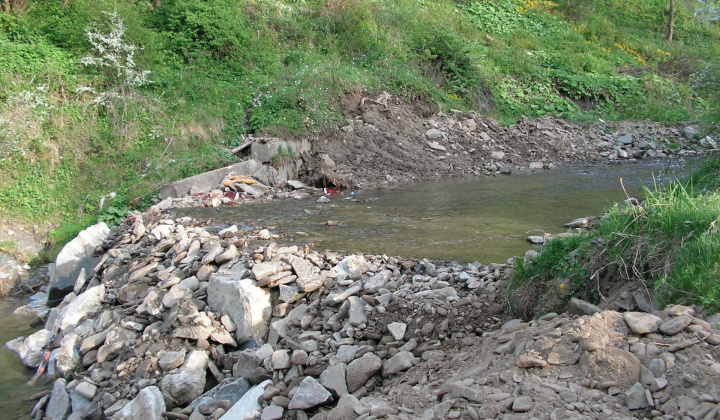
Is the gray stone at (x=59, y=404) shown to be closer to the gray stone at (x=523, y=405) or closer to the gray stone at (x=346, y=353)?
the gray stone at (x=346, y=353)

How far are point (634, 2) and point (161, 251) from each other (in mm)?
30053

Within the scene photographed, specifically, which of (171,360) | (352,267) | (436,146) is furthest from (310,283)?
(436,146)

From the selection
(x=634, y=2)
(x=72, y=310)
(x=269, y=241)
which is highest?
(x=634, y=2)

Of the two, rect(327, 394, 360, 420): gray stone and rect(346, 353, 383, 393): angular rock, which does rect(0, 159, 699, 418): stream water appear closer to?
rect(346, 353, 383, 393): angular rock

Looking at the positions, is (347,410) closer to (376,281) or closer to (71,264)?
(376,281)

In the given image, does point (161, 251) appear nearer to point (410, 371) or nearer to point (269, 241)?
point (269, 241)

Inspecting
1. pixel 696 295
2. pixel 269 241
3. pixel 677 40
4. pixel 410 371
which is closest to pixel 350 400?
pixel 410 371

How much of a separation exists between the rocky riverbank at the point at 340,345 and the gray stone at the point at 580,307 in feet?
0.05

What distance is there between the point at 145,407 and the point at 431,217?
5024 mm

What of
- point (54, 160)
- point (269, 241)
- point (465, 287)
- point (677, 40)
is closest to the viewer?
point (465, 287)

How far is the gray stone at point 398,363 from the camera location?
3.57 metres

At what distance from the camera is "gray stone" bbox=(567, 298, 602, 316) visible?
3326 millimetres

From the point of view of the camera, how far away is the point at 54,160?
1041 cm

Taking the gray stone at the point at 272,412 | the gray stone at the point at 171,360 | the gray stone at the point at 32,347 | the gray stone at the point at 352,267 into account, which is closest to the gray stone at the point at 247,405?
the gray stone at the point at 272,412
